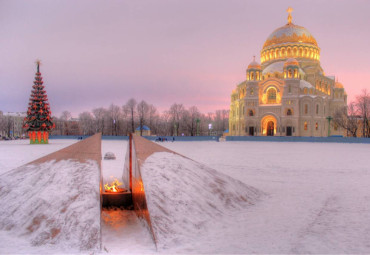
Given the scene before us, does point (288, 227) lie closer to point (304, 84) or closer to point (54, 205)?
point (54, 205)

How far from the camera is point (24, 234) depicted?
4953 millimetres

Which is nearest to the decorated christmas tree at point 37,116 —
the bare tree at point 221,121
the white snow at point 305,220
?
the white snow at point 305,220

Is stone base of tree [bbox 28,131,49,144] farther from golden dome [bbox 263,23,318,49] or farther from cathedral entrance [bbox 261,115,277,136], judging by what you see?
golden dome [bbox 263,23,318,49]

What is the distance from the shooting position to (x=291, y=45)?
67.3 m

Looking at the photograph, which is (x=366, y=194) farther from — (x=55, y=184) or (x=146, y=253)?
(x=55, y=184)

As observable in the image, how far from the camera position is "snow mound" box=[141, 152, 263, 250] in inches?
205

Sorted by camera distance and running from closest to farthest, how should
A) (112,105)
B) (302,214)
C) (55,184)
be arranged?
(55,184), (302,214), (112,105)

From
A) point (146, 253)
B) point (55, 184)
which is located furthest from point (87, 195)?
point (146, 253)

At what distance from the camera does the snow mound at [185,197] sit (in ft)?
17.1

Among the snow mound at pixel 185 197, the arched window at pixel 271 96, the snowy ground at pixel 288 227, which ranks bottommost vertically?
the snowy ground at pixel 288 227

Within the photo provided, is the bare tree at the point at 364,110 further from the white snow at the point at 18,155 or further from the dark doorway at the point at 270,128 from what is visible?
the white snow at the point at 18,155

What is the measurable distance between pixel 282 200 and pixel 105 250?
15.3 ft

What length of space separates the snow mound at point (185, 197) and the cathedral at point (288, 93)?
Result: 55.0 meters

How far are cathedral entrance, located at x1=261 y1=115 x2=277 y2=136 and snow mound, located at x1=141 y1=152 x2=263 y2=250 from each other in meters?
55.2
